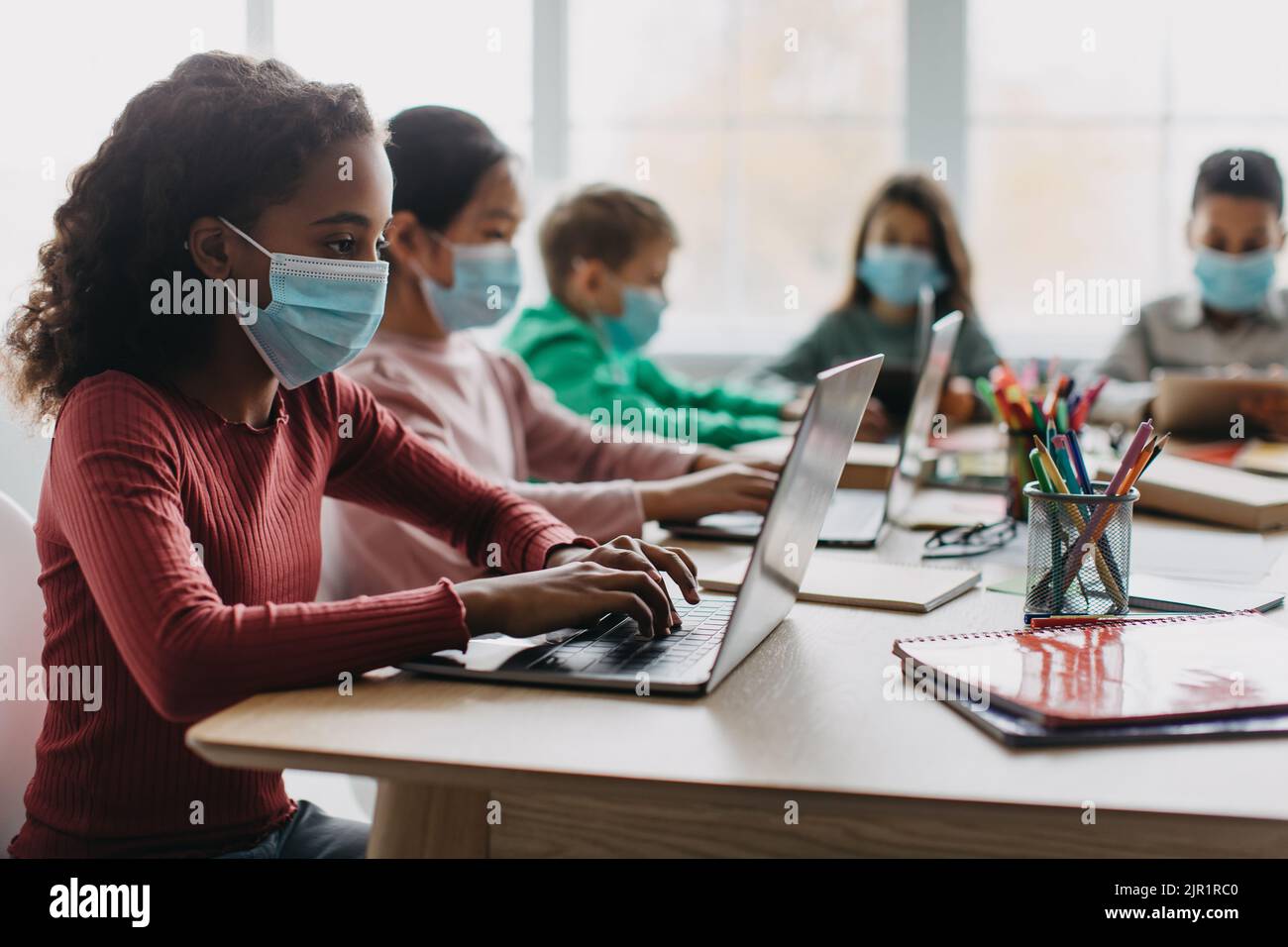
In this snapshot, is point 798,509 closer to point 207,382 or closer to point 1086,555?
point 1086,555

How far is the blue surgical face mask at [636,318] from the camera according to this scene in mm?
2389

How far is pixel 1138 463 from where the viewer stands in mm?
1011

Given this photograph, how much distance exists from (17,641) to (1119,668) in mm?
919

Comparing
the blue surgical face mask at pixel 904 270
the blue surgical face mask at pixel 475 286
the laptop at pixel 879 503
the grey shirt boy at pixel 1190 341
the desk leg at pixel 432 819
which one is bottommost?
the desk leg at pixel 432 819

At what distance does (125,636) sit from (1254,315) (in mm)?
2773

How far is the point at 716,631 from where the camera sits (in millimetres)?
953

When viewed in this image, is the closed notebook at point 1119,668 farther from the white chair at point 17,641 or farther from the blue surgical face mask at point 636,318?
the blue surgical face mask at point 636,318

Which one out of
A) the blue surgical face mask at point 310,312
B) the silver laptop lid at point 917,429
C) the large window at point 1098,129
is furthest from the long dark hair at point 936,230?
the blue surgical face mask at point 310,312

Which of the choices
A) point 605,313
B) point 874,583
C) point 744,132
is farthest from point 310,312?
point 744,132

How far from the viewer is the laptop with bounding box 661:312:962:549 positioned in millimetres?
1400

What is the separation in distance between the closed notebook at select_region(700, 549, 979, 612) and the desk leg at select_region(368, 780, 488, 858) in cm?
34

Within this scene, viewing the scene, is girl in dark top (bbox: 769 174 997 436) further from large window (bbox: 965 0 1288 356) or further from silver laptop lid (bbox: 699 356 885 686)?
silver laptop lid (bbox: 699 356 885 686)

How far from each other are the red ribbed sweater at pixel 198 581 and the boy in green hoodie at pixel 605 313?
38.4 inches
